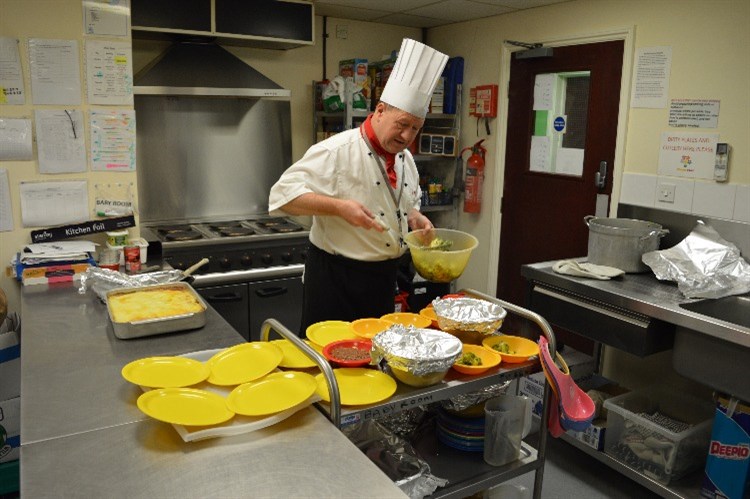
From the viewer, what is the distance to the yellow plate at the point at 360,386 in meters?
1.37

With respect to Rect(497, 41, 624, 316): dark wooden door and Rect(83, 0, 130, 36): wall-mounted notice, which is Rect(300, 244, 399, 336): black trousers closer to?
Rect(497, 41, 624, 316): dark wooden door

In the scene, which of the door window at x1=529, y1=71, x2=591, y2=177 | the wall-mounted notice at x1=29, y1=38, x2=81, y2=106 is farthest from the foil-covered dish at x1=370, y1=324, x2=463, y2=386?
the door window at x1=529, y1=71, x2=591, y2=177

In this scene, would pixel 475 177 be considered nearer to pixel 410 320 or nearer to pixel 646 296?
pixel 646 296

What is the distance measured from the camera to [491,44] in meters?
3.93

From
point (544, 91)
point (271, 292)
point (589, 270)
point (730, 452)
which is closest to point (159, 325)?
point (271, 292)

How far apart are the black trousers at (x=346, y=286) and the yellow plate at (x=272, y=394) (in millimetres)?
889

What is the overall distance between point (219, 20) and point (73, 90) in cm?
106

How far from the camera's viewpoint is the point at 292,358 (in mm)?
1541

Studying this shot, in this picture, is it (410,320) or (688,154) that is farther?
(688,154)

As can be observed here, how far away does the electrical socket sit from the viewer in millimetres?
2895

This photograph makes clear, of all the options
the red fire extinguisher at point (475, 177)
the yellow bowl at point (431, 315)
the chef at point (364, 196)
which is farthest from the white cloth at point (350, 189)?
the red fire extinguisher at point (475, 177)

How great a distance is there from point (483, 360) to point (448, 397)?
6.4 inches

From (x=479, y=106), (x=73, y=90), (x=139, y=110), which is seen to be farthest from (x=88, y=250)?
(x=479, y=106)

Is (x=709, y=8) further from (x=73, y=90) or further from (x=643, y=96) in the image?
(x=73, y=90)
